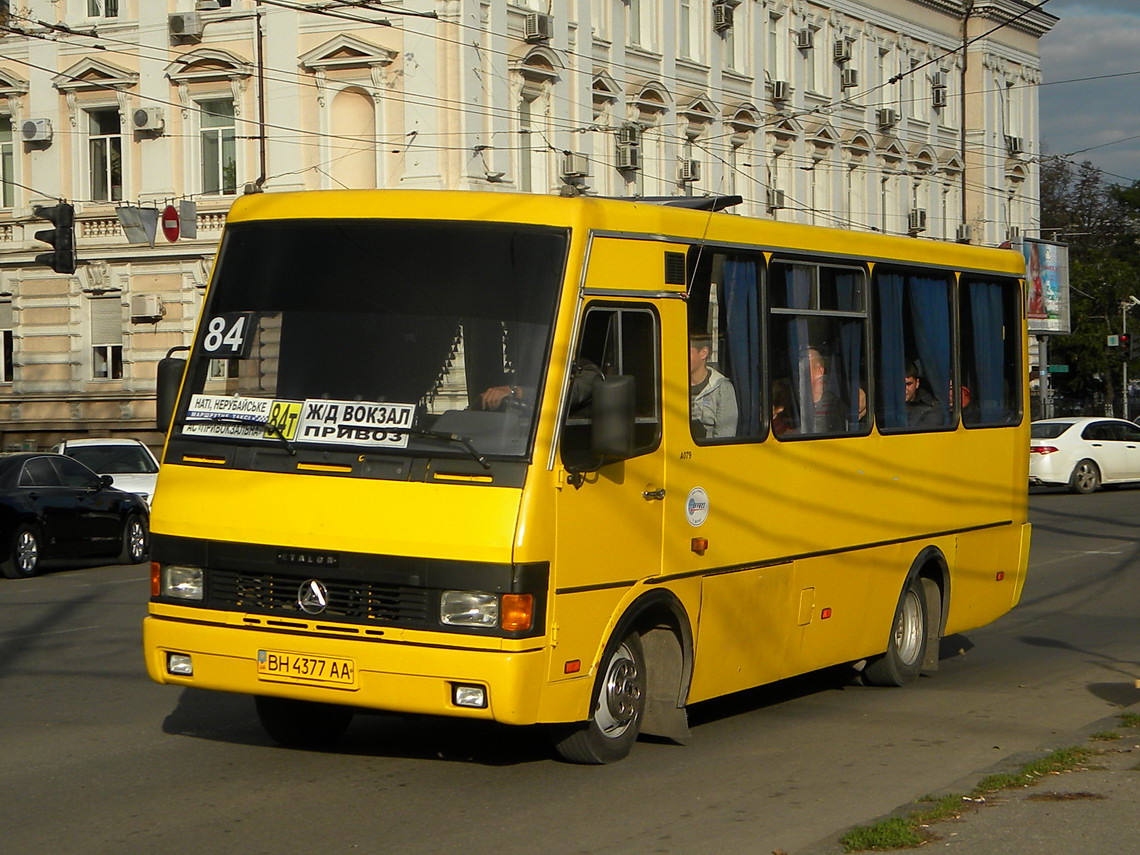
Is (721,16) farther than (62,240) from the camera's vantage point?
Yes

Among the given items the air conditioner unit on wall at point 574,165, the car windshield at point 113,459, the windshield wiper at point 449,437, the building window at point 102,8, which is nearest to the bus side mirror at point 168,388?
the windshield wiper at point 449,437

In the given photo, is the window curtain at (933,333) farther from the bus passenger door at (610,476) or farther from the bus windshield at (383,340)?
the bus windshield at (383,340)

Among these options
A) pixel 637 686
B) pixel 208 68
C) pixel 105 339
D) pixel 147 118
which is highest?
pixel 208 68

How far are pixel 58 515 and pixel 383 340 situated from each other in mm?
14005

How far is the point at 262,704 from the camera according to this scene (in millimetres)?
8781

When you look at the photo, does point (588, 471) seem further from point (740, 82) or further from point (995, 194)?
point (995, 194)

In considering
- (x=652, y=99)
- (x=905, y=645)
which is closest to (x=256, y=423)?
(x=905, y=645)

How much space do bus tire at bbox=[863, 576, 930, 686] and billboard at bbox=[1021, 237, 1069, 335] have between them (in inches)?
1952

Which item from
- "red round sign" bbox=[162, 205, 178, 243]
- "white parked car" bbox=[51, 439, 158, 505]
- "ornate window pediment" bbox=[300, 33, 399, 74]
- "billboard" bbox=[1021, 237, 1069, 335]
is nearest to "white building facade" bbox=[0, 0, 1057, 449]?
"ornate window pediment" bbox=[300, 33, 399, 74]

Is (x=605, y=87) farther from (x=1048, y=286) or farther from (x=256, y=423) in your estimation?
(x=256, y=423)

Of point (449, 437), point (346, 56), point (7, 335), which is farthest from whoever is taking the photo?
point (7, 335)

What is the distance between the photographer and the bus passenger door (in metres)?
7.80

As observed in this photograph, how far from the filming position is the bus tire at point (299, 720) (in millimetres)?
8805

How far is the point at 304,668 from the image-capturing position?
7.71m
